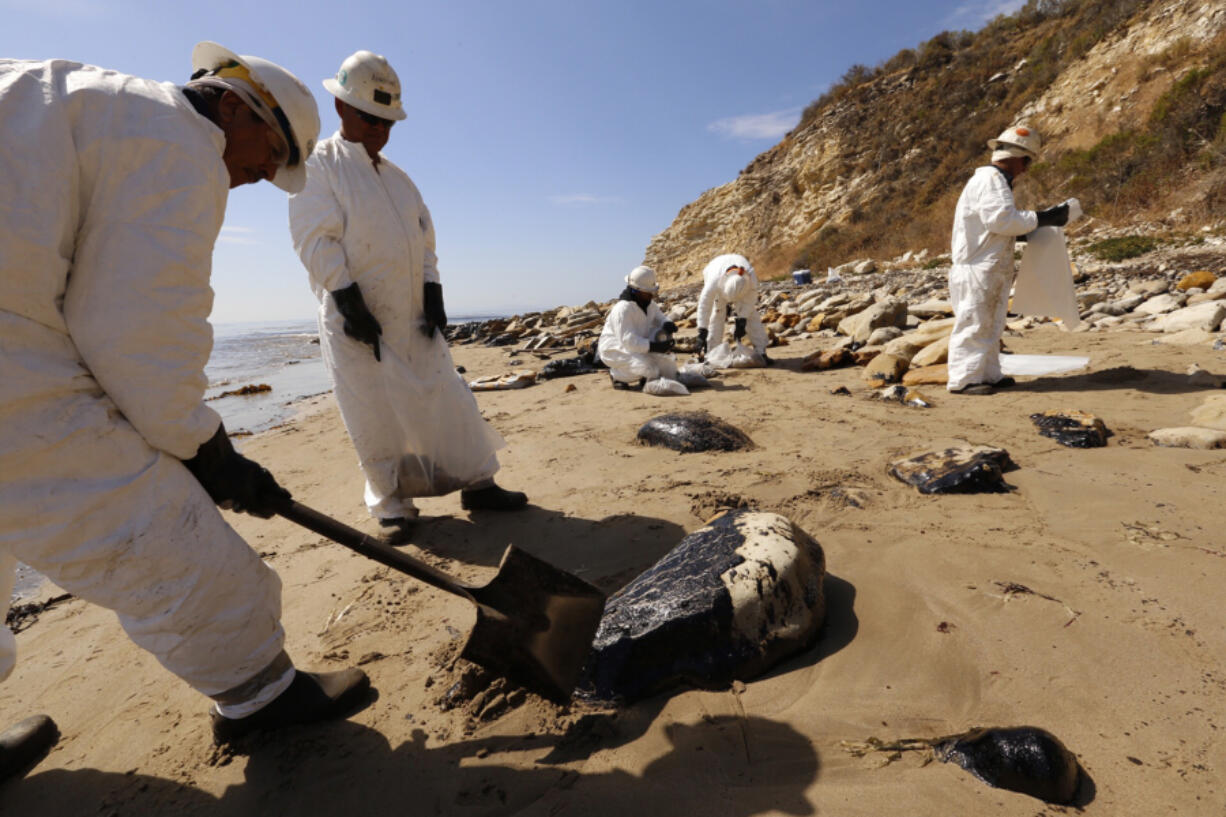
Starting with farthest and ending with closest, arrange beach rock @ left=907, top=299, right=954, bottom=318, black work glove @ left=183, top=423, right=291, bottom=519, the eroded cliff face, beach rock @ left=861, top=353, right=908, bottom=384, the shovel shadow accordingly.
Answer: the eroded cliff face < beach rock @ left=907, top=299, right=954, bottom=318 < beach rock @ left=861, top=353, right=908, bottom=384 < the shovel shadow < black work glove @ left=183, top=423, right=291, bottom=519

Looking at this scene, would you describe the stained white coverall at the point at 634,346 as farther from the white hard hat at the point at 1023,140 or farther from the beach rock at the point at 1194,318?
the beach rock at the point at 1194,318

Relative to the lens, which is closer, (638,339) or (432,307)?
(432,307)

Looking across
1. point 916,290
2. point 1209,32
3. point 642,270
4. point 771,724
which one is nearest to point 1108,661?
point 771,724

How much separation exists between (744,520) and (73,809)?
6.91 feet

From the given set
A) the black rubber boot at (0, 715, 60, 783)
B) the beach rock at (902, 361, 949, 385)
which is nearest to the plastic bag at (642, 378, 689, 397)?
the beach rock at (902, 361, 949, 385)

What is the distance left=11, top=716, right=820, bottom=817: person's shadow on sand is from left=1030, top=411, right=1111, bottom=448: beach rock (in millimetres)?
2892

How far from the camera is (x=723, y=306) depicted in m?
7.47

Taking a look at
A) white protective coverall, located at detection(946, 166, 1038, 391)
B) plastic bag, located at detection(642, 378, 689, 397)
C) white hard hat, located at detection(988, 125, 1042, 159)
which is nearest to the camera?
white hard hat, located at detection(988, 125, 1042, 159)

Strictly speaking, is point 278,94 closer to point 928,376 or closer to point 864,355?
point 928,376

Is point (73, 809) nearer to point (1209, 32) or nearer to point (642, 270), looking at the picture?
point (642, 270)

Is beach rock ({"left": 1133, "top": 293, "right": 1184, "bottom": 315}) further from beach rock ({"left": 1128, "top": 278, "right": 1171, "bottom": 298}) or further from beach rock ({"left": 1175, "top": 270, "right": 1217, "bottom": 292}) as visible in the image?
beach rock ({"left": 1175, "top": 270, "right": 1217, "bottom": 292})

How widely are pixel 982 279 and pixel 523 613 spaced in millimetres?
4876

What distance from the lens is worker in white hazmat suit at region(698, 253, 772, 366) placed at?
23.5 ft

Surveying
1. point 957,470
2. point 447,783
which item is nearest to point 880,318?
→ point 957,470
